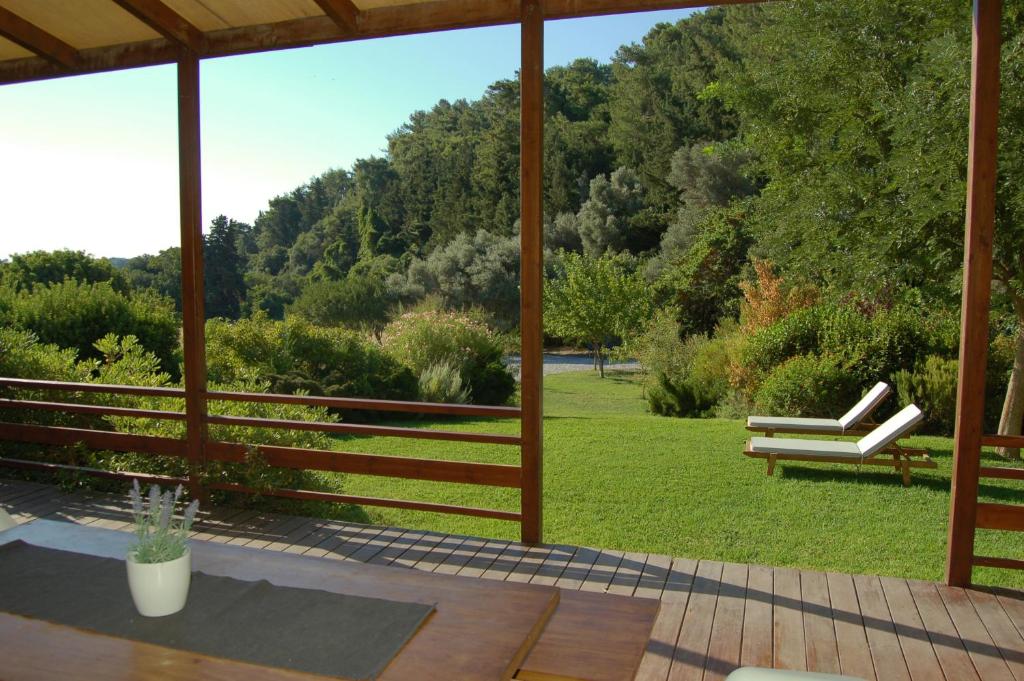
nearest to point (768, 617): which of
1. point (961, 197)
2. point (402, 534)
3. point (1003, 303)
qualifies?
point (402, 534)

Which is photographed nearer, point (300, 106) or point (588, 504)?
point (588, 504)

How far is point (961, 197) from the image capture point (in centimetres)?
652

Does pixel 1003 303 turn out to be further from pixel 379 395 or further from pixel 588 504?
pixel 379 395

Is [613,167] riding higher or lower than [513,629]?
higher

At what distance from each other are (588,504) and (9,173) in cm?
1619

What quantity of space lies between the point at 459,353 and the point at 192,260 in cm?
678

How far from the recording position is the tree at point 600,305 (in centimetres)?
1706

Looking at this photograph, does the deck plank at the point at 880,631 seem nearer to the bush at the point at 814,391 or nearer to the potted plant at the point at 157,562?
the potted plant at the point at 157,562

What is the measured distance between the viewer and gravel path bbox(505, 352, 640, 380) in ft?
58.0

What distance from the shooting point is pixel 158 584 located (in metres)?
1.84

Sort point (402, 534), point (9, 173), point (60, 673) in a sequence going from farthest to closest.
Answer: point (9, 173) < point (402, 534) < point (60, 673)

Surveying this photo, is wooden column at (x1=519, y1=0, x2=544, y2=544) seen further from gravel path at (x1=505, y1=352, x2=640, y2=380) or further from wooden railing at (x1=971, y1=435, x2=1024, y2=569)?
gravel path at (x1=505, y1=352, x2=640, y2=380)

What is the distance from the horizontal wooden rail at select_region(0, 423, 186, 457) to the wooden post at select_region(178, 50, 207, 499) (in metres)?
0.16

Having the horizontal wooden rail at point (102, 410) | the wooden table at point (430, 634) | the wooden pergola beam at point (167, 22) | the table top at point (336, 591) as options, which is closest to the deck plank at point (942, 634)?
the wooden table at point (430, 634)
